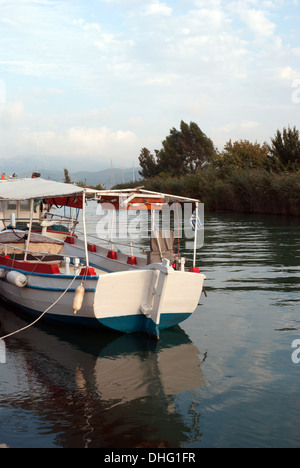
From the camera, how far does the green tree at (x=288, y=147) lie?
4546cm

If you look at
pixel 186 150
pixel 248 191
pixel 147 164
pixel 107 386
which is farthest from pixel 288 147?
pixel 147 164

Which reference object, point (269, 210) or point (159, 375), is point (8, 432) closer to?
point (159, 375)

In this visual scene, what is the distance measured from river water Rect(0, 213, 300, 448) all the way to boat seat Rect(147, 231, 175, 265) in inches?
61.1

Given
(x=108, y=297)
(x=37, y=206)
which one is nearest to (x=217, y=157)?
(x=37, y=206)

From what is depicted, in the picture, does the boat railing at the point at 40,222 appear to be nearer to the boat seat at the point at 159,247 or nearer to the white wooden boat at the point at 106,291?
the white wooden boat at the point at 106,291

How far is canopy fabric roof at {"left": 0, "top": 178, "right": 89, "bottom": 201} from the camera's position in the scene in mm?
10023

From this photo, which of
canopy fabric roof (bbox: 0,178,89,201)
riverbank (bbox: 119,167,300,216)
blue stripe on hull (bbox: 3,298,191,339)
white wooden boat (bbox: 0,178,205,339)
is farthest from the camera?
riverbank (bbox: 119,167,300,216)

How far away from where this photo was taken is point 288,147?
150 feet

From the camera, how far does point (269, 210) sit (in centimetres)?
3997

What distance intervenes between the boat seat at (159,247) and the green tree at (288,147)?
36717 millimetres

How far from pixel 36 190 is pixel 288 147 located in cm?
3827

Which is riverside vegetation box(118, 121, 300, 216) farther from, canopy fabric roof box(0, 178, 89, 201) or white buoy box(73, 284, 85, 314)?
white buoy box(73, 284, 85, 314)

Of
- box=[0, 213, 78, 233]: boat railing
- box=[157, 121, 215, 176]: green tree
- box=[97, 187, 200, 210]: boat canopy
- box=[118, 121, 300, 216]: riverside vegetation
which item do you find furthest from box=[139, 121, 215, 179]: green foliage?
box=[97, 187, 200, 210]: boat canopy
